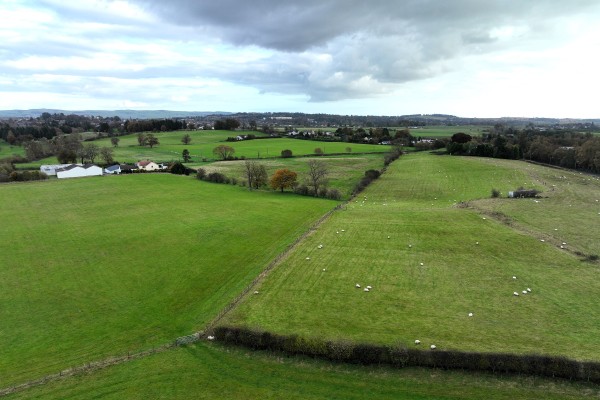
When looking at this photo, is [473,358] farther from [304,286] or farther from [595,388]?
[304,286]

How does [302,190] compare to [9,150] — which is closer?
[302,190]

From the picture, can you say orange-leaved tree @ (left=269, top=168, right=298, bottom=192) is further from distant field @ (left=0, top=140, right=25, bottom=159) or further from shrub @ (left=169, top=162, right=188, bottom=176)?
distant field @ (left=0, top=140, right=25, bottom=159)

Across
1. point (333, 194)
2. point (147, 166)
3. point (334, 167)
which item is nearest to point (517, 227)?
point (333, 194)

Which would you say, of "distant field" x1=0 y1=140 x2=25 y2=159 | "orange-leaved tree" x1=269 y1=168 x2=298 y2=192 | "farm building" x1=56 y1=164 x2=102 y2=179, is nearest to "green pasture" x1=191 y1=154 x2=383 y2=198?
"orange-leaved tree" x1=269 y1=168 x2=298 y2=192

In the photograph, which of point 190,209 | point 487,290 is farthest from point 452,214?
point 190,209

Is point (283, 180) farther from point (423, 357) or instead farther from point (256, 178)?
point (423, 357)

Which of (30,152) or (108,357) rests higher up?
(30,152)
